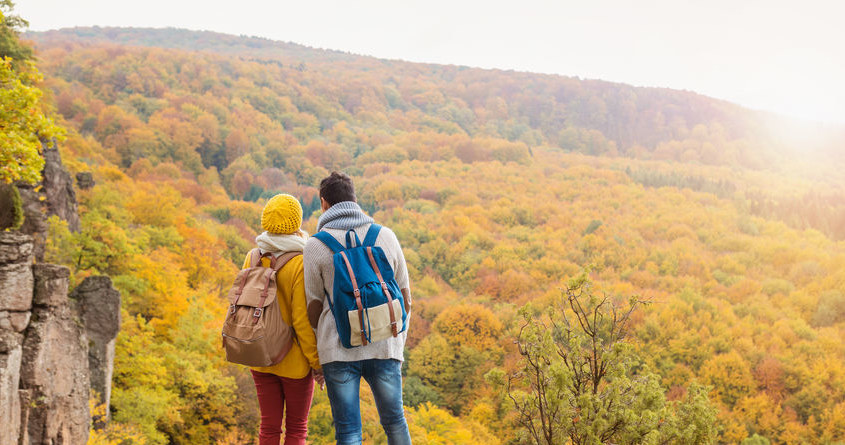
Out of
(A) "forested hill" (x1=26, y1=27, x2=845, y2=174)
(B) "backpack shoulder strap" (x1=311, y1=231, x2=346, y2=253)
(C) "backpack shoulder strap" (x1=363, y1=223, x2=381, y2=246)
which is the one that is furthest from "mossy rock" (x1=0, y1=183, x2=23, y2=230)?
(A) "forested hill" (x1=26, y1=27, x2=845, y2=174)

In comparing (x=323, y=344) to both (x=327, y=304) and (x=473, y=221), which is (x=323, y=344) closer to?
(x=327, y=304)

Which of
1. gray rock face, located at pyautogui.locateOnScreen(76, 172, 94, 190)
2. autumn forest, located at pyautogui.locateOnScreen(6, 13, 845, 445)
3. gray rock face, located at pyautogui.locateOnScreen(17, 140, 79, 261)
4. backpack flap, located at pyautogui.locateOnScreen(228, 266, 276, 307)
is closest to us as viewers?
backpack flap, located at pyautogui.locateOnScreen(228, 266, 276, 307)

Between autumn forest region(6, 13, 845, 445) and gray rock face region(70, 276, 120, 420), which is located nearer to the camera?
gray rock face region(70, 276, 120, 420)

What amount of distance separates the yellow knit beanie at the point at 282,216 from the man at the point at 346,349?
0.63 feet

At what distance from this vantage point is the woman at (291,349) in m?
3.03

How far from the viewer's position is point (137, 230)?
2847 centimetres

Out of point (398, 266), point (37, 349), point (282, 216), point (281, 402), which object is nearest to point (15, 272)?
point (37, 349)

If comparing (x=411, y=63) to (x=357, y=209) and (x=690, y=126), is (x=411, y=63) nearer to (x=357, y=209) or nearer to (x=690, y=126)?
(x=690, y=126)

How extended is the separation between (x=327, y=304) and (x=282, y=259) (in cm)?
38

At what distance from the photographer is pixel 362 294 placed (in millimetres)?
2852

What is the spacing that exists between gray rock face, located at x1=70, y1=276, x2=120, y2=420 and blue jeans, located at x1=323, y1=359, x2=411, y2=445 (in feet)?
43.2

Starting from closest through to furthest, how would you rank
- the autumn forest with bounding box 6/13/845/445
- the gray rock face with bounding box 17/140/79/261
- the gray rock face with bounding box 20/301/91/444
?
the gray rock face with bounding box 20/301/91/444, the gray rock face with bounding box 17/140/79/261, the autumn forest with bounding box 6/13/845/445

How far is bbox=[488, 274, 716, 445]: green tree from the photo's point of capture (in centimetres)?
576

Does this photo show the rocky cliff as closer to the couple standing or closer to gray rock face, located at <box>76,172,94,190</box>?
the couple standing
